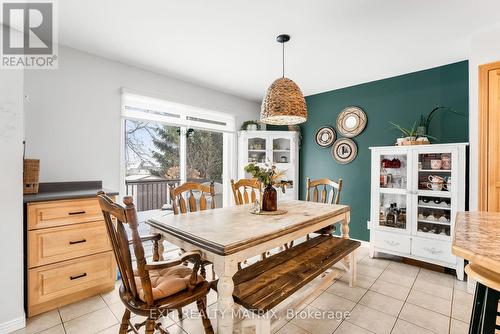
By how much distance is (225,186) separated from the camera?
4309 mm

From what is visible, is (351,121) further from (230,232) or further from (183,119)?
(230,232)

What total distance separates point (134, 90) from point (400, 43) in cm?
308

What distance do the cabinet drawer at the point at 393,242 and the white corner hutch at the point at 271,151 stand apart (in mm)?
1512

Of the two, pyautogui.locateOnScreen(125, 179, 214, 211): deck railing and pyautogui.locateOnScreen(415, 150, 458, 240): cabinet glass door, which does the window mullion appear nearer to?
pyautogui.locateOnScreen(125, 179, 214, 211): deck railing

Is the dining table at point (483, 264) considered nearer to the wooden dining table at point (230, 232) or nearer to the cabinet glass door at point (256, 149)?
the wooden dining table at point (230, 232)

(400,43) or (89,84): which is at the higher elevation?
(400,43)

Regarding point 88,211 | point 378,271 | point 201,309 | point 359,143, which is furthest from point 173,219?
point 359,143

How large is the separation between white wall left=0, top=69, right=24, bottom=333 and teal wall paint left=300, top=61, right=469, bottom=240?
12.6ft

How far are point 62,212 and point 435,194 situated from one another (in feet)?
12.8

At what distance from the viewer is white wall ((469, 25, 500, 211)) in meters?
2.27

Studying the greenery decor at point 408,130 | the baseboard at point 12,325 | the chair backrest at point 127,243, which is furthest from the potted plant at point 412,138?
the baseboard at point 12,325

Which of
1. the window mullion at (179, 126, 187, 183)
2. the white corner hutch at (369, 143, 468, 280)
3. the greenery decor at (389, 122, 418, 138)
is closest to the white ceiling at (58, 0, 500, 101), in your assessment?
the greenery decor at (389, 122, 418, 138)

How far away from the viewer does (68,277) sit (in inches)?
83.1

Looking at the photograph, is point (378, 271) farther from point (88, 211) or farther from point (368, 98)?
point (88, 211)
